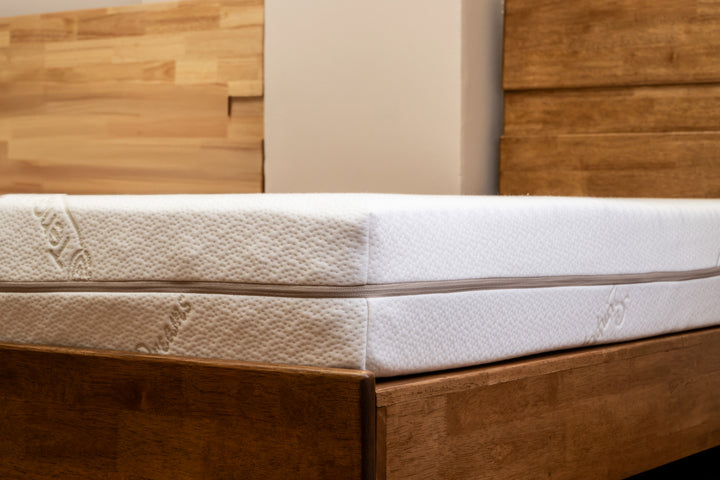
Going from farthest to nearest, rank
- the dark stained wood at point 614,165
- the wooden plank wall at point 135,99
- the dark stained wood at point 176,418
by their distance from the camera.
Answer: the wooden plank wall at point 135,99 → the dark stained wood at point 614,165 → the dark stained wood at point 176,418

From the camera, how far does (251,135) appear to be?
2.54 meters

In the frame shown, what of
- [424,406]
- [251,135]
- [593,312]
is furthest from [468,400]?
[251,135]

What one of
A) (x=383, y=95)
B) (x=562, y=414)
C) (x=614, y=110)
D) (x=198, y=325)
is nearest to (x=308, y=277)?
(x=198, y=325)

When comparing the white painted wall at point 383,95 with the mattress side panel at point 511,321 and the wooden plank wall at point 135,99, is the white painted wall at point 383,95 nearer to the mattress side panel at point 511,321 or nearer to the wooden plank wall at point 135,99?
the wooden plank wall at point 135,99

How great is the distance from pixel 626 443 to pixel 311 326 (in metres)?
0.59

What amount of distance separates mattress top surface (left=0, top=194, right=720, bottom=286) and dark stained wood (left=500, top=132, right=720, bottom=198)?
915 mm

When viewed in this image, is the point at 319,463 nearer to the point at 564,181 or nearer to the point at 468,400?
the point at 468,400

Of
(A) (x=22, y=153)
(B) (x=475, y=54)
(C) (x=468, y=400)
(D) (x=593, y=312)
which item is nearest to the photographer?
(C) (x=468, y=400)

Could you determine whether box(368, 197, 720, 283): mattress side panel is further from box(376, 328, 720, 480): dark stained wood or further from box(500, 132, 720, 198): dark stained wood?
box(500, 132, 720, 198): dark stained wood

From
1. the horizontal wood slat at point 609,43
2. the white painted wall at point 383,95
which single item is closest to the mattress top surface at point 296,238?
the white painted wall at point 383,95

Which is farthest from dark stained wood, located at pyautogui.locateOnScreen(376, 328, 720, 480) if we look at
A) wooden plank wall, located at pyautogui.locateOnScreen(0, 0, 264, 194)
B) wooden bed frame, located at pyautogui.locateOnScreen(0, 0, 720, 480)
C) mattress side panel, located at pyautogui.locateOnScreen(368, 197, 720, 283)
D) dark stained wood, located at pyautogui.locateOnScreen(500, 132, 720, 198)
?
wooden plank wall, located at pyautogui.locateOnScreen(0, 0, 264, 194)

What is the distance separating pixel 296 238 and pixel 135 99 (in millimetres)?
1950

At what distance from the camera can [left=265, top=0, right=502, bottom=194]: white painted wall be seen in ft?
6.84

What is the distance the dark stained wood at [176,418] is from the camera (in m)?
0.87
